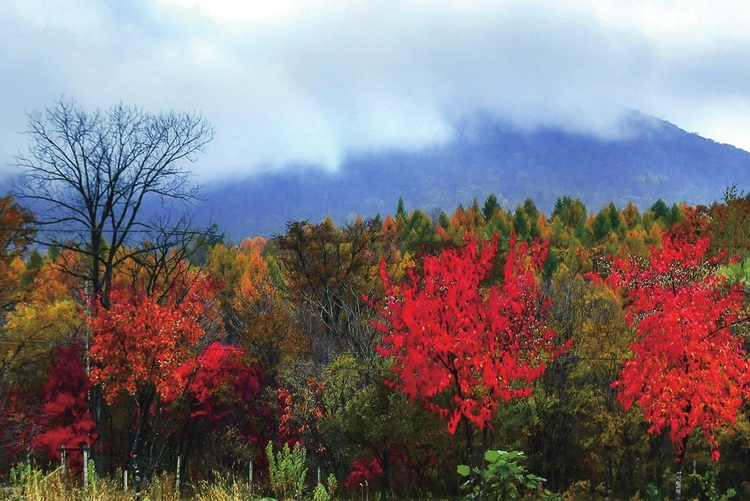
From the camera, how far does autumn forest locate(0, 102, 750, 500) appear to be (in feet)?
51.3

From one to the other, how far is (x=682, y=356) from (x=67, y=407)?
76.0 ft

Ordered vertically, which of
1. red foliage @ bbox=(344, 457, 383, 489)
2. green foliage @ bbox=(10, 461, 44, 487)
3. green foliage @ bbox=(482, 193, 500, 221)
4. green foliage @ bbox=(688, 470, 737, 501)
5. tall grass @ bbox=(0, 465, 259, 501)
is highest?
green foliage @ bbox=(482, 193, 500, 221)

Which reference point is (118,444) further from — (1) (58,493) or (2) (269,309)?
(1) (58,493)

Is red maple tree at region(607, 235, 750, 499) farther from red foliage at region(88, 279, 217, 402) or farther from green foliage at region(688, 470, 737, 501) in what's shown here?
red foliage at region(88, 279, 217, 402)

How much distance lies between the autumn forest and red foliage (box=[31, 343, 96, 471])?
0.09m

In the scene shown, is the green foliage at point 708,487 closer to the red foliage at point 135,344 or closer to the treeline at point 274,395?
the treeline at point 274,395

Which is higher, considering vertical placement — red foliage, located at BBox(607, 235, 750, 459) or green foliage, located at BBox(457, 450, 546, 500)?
red foliage, located at BBox(607, 235, 750, 459)

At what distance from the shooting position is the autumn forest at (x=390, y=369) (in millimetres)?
15633

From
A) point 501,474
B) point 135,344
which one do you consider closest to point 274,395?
point 135,344

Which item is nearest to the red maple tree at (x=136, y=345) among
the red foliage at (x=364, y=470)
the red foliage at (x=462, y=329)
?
the red foliage at (x=462, y=329)

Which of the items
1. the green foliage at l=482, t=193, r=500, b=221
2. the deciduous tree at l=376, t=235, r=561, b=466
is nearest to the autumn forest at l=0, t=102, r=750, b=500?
the deciduous tree at l=376, t=235, r=561, b=466

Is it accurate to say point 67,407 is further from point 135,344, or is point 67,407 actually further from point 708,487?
point 708,487

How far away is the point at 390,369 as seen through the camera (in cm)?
2062

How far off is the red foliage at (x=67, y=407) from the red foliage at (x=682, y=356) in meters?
19.4
